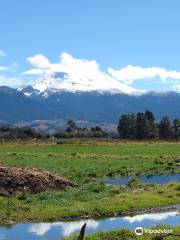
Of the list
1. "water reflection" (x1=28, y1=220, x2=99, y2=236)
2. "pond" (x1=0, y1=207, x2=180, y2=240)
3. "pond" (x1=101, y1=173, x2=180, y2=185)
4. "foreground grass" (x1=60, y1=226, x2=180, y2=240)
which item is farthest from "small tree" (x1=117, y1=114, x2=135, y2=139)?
"foreground grass" (x1=60, y1=226, x2=180, y2=240)

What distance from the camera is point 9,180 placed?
4122 cm

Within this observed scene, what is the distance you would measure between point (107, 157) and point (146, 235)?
56.6 meters

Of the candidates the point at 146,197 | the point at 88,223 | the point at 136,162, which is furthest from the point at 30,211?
the point at 136,162

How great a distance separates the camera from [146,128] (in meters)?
180

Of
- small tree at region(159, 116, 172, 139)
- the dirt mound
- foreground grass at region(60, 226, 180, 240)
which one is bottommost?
→ foreground grass at region(60, 226, 180, 240)

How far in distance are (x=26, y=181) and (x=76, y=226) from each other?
11.1 meters

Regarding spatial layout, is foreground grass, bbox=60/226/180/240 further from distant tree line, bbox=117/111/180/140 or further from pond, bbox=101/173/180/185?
distant tree line, bbox=117/111/180/140

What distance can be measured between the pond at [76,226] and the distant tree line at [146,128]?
145643mm

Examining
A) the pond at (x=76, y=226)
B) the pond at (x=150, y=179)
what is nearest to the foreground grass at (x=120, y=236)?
the pond at (x=76, y=226)

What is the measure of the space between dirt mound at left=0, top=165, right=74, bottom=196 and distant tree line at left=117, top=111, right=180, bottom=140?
137 meters

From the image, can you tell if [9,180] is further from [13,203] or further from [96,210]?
[96,210]

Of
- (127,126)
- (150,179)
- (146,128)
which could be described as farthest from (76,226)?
(127,126)

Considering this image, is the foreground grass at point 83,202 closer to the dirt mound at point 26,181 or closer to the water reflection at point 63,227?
the water reflection at point 63,227

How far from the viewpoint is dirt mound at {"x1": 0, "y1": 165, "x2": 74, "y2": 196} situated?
4075 centimetres
